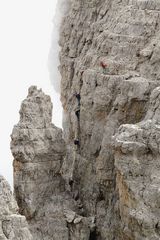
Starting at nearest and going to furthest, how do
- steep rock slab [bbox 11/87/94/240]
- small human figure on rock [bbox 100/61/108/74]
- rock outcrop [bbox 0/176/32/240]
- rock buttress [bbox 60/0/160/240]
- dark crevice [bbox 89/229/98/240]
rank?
rock outcrop [bbox 0/176/32/240]
rock buttress [bbox 60/0/160/240]
steep rock slab [bbox 11/87/94/240]
dark crevice [bbox 89/229/98/240]
small human figure on rock [bbox 100/61/108/74]

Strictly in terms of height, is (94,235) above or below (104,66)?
below

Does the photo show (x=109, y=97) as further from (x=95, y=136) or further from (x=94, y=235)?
(x=94, y=235)

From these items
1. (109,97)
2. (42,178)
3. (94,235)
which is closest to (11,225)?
(42,178)

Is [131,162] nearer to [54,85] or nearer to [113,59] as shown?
[113,59]

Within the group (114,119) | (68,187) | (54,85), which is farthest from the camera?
(54,85)

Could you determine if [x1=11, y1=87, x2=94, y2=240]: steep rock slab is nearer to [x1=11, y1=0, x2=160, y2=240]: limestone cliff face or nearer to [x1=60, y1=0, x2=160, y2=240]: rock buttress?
[x1=11, y1=0, x2=160, y2=240]: limestone cliff face

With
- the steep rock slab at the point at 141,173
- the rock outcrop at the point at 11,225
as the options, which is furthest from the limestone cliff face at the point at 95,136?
the rock outcrop at the point at 11,225

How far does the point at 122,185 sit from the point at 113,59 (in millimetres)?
7907

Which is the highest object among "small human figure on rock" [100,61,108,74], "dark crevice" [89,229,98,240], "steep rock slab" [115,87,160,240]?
"small human figure on rock" [100,61,108,74]

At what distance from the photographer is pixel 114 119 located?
34625mm

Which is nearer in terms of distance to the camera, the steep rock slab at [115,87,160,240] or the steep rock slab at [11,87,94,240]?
the steep rock slab at [115,87,160,240]

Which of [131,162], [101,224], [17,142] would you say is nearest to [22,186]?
[17,142]

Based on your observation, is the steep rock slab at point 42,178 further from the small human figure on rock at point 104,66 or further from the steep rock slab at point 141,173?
the steep rock slab at point 141,173

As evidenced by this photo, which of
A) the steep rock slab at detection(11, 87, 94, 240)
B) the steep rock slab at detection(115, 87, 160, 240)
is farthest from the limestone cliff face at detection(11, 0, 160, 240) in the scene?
the steep rock slab at detection(115, 87, 160, 240)
